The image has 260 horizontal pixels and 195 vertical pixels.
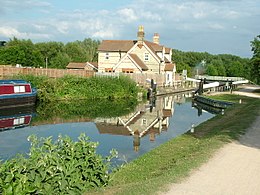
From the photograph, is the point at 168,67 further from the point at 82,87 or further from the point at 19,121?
the point at 19,121

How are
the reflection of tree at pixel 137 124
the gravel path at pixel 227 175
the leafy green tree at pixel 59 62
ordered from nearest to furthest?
1. the gravel path at pixel 227 175
2. the reflection of tree at pixel 137 124
3. the leafy green tree at pixel 59 62

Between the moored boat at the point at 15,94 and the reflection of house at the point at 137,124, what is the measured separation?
8095 mm

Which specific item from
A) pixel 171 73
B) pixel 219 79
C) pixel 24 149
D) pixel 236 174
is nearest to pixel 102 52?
pixel 171 73

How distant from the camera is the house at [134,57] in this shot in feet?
158

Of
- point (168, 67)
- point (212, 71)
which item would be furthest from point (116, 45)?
point (212, 71)

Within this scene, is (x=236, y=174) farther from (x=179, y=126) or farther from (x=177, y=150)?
(x=179, y=126)

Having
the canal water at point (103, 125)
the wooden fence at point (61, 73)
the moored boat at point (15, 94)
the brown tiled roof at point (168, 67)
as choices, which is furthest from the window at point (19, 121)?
the brown tiled roof at point (168, 67)

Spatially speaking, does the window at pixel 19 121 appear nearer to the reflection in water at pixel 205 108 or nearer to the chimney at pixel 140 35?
the reflection in water at pixel 205 108

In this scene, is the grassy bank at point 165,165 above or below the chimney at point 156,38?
below

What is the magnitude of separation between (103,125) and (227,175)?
47.7 feet

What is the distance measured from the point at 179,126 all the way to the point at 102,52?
31826mm

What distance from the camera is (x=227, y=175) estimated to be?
331 inches

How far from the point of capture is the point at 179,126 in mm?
22469

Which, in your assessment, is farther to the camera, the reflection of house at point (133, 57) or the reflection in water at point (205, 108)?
the reflection of house at point (133, 57)
